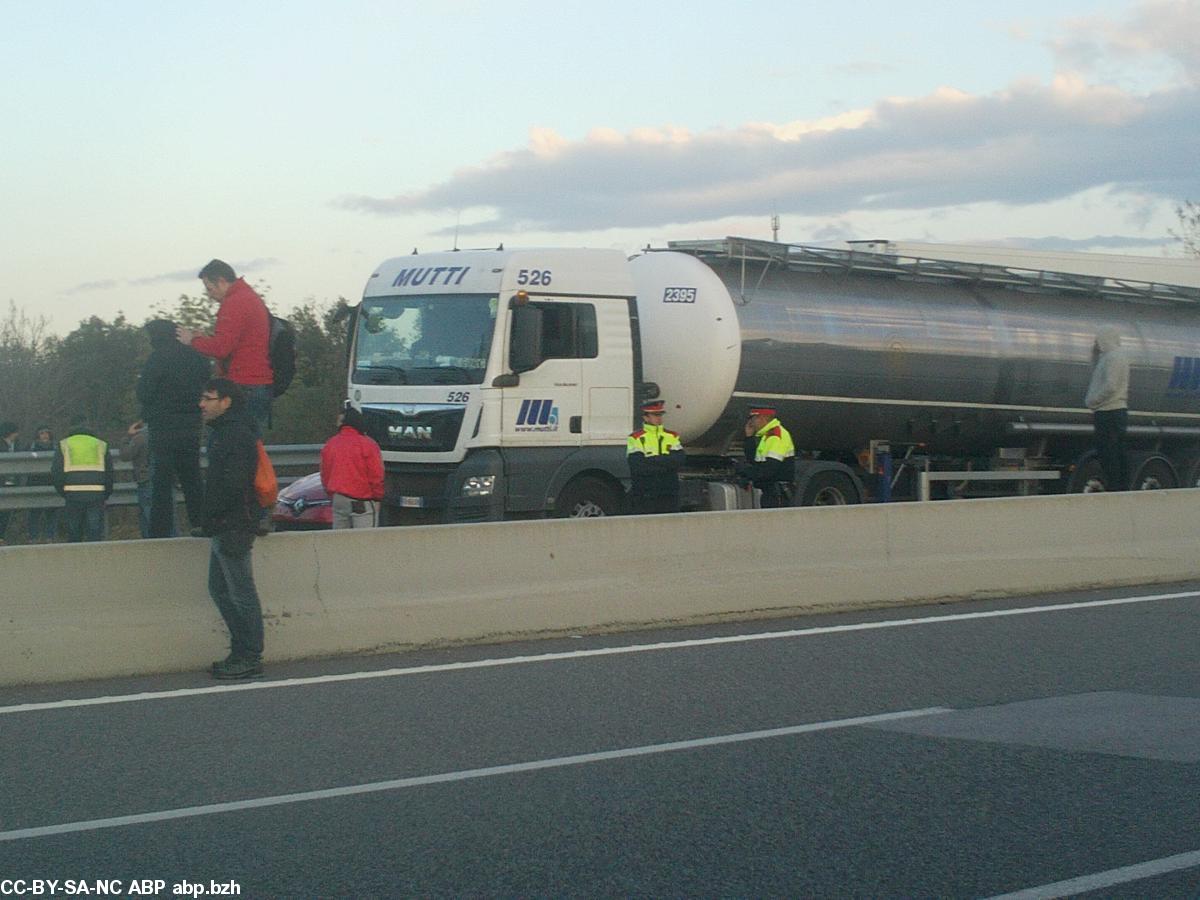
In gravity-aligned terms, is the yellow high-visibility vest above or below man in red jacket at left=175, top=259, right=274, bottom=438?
below

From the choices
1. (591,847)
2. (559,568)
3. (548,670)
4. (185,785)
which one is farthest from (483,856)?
(559,568)

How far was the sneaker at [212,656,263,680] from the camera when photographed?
30.3 ft

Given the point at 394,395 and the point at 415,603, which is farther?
the point at 394,395

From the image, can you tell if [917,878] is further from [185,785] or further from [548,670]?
[548,670]

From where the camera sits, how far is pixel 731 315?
16.6 metres

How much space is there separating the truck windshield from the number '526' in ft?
1.25

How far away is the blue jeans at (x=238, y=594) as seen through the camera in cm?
929

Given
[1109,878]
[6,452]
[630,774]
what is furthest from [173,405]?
[6,452]

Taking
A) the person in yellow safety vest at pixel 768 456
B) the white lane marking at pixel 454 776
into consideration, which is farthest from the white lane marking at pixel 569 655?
the person in yellow safety vest at pixel 768 456

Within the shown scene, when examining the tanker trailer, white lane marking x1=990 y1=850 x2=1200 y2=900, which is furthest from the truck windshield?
white lane marking x1=990 y1=850 x2=1200 y2=900

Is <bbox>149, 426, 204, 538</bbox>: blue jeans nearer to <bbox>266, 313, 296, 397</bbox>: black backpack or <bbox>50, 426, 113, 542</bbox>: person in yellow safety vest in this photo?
<bbox>266, 313, 296, 397</bbox>: black backpack

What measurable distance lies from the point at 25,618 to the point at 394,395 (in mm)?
6292

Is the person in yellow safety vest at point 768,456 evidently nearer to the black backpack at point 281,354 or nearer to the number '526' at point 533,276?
the number '526' at point 533,276

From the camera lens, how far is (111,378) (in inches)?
2242
